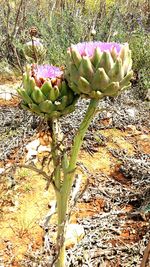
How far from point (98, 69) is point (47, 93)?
17 cm

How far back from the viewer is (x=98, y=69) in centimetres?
96

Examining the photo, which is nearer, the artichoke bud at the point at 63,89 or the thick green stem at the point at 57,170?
the artichoke bud at the point at 63,89

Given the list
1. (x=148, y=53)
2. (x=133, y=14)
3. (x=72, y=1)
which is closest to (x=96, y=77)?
(x=148, y=53)

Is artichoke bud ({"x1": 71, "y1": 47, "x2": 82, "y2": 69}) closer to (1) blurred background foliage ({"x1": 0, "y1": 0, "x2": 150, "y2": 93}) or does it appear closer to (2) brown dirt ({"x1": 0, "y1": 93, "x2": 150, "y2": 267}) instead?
(2) brown dirt ({"x1": 0, "y1": 93, "x2": 150, "y2": 267})

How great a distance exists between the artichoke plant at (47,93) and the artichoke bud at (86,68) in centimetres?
10

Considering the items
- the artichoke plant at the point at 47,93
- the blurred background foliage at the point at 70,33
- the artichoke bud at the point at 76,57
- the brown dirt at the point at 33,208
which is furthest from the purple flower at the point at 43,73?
the blurred background foliage at the point at 70,33

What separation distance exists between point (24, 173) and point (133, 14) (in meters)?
4.05

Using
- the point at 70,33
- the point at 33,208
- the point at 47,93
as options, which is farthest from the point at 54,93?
the point at 70,33

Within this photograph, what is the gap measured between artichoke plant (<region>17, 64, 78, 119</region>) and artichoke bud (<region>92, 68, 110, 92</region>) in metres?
0.10

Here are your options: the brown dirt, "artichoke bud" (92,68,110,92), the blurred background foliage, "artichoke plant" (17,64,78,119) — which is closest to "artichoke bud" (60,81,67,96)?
"artichoke plant" (17,64,78,119)

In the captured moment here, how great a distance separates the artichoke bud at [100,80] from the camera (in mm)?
955

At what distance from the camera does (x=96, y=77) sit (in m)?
0.96

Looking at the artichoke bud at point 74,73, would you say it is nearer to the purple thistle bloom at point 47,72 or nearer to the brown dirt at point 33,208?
the purple thistle bloom at point 47,72

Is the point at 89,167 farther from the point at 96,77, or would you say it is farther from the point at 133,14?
the point at 133,14
